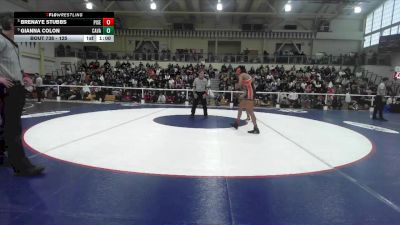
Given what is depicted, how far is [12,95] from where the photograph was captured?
3.43 m

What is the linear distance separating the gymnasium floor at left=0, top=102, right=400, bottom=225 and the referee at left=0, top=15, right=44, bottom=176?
20 cm

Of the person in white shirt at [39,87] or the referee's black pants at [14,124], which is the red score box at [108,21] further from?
the referee's black pants at [14,124]

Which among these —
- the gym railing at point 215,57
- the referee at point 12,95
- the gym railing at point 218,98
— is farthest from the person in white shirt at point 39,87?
the gym railing at point 215,57

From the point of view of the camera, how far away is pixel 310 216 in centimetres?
274

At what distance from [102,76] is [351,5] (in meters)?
19.9

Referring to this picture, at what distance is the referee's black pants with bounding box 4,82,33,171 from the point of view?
11.3 feet

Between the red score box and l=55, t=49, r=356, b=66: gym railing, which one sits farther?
l=55, t=49, r=356, b=66: gym railing

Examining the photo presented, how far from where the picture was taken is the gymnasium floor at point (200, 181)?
8.80 ft

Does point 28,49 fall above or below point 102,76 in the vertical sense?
above

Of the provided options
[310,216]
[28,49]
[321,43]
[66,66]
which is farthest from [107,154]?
[321,43]

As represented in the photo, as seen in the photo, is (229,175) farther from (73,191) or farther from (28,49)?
(28,49)
